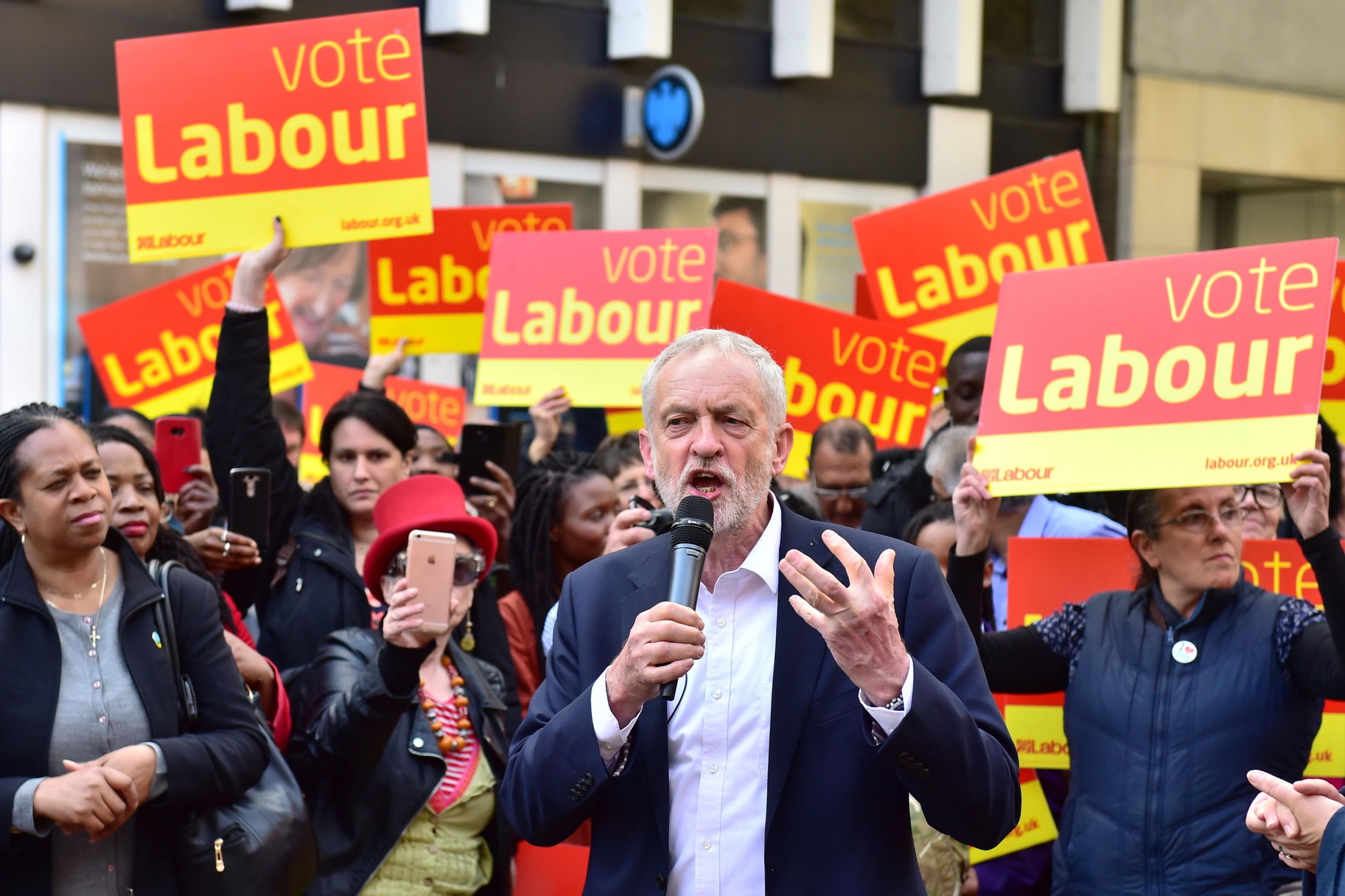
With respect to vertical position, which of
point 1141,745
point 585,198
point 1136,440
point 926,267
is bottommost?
point 1141,745

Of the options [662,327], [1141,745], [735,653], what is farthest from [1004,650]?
[662,327]

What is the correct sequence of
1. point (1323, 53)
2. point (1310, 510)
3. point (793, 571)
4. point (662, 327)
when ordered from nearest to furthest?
point (793, 571), point (1310, 510), point (662, 327), point (1323, 53)

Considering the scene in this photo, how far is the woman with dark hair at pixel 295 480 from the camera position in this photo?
18.6 ft

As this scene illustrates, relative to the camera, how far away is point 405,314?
8.47 metres

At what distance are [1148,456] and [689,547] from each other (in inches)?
81.9

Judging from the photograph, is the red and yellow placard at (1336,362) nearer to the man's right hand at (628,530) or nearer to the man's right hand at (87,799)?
the man's right hand at (628,530)

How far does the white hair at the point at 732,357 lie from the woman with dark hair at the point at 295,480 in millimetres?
2599

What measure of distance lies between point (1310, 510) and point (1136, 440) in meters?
0.55

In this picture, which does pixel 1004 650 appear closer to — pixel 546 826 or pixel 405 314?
pixel 546 826

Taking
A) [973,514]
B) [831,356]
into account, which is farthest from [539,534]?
[973,514]

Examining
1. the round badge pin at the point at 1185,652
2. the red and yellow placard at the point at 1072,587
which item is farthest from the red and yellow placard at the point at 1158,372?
the red and yellow placard at the point at 1072,587

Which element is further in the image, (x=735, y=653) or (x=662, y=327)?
(x=662, y=327)

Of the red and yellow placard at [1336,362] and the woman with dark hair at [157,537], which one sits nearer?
the woman with dark hair at [157,537]

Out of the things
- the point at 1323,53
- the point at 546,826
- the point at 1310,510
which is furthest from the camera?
the point at 1323,53
